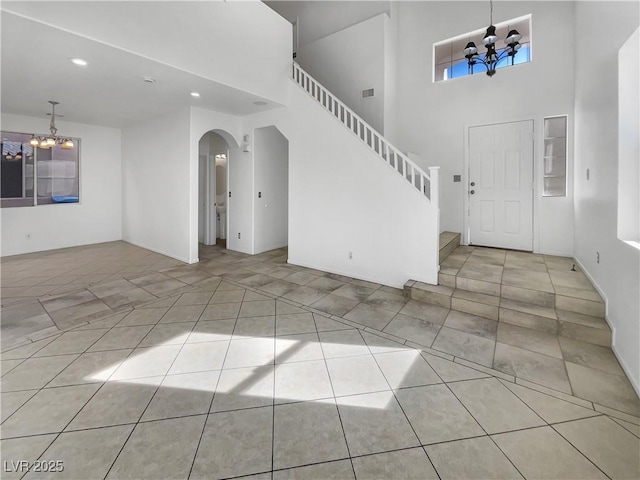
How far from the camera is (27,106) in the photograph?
537cm

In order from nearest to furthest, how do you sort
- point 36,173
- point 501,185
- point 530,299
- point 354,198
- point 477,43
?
point 530,299, point 354,198, point 501,185, point 477,43, point 36,173

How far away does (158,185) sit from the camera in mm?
6273

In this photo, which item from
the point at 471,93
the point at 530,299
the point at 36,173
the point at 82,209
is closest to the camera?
the point at 530,299

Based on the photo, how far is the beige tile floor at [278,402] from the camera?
1561mm

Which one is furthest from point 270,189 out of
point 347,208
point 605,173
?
point 605,173

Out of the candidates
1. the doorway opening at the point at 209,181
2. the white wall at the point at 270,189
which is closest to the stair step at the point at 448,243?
the white wall at the point at 270,189

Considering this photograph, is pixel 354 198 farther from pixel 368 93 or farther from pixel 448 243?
pixel 368 93

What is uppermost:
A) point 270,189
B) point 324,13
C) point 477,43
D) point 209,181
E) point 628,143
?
point 324,13

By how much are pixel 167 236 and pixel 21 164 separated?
3.43 metres

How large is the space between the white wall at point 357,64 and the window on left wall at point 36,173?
5956 mm

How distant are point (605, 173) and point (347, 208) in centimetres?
304

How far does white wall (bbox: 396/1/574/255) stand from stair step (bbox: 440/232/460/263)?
30cm

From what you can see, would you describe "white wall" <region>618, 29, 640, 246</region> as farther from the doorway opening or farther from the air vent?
the doorway opening

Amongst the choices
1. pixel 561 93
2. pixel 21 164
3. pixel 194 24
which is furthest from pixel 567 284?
pixel 21 164
